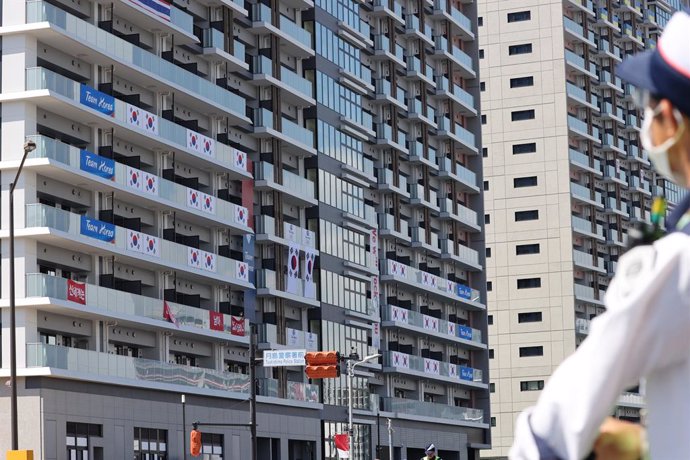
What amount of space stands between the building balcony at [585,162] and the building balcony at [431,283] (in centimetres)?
1986

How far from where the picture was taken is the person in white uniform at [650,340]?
2.25 m

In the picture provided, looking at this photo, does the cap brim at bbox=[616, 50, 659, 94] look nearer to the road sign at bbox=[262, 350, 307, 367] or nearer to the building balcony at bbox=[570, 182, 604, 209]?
the road sign at bbox=[262, 350, 307, 367]

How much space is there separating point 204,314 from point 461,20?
159 ft

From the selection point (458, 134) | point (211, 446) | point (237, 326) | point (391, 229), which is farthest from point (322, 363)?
point (458, 134)

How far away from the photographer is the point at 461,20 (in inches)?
4257

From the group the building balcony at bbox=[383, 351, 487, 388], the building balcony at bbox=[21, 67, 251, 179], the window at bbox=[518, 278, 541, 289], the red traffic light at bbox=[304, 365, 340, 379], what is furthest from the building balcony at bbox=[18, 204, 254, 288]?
the window at bbox=[518, 278, 541, 289]

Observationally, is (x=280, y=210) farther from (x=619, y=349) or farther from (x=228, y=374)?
(x=619, y=349)

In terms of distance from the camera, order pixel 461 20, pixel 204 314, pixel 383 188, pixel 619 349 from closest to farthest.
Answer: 1. pixel 619 349
2. pixel 204 314
3. pixel 383 188
4. pixel 461 20

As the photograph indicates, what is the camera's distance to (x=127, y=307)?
59.8m

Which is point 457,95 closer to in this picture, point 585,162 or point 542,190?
point 542,190

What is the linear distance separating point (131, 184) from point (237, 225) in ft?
33.7

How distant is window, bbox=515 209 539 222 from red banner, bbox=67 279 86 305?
220 feet

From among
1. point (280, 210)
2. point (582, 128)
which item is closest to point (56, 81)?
point (280, 210)

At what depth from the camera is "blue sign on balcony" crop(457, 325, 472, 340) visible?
3989 inches
